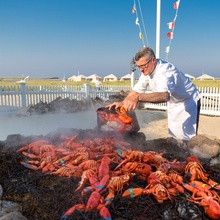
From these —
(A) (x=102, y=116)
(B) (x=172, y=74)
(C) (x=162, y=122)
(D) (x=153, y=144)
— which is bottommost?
(C) (x=162, y=122)

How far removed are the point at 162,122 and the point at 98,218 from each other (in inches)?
351

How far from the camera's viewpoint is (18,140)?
13.5 ft

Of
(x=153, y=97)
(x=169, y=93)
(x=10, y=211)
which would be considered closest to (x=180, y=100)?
(x=169, y=93)

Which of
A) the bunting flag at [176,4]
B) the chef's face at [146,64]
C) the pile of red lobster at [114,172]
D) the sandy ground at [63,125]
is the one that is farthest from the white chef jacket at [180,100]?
the bunting flag at [176,4]

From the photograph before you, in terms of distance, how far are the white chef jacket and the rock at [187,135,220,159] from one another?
596 millimetres

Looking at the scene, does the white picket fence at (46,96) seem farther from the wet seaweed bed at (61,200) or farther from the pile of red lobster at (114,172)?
the wet seaweed bed at (61,200)

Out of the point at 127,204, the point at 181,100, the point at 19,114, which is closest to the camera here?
the point at 127,204

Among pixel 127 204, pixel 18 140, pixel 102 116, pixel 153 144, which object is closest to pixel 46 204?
pixel 127 204

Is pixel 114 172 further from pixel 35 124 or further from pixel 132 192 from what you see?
pixel 35 124

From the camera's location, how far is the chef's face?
337cm

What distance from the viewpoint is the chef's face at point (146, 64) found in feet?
11.0

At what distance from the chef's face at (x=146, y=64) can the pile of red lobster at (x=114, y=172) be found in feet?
3.80

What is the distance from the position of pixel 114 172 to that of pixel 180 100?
8.16 feet

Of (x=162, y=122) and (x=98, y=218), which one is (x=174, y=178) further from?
(x=162, y=122)
